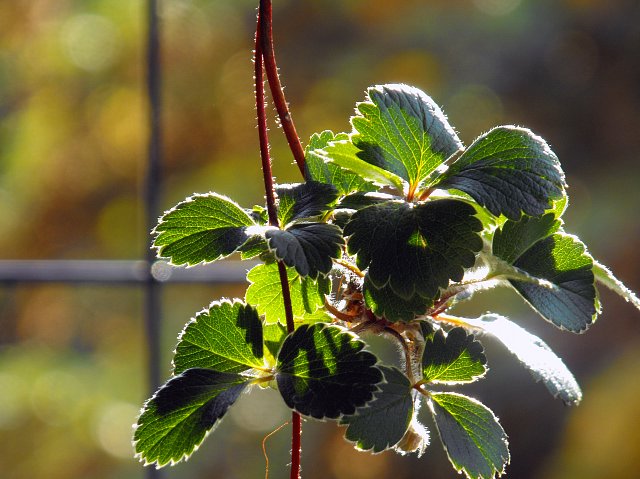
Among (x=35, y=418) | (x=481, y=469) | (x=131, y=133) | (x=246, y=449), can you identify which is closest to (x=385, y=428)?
(x=481, y=469)

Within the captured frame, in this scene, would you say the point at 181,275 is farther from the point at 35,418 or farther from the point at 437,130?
the point at 437,130

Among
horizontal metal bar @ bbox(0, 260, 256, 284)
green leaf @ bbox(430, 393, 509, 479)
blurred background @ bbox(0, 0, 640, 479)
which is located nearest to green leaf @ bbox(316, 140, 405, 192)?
green leaf @ bbox(430, 393, 509, 479)

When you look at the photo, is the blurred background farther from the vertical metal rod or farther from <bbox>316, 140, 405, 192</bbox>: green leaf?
<bbox>316, 140, 405, 192</bbox>: green leaf

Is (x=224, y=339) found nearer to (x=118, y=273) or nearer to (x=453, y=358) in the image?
(x=453, y=358)

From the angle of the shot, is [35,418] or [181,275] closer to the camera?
[181,275]

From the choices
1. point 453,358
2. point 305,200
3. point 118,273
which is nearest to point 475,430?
point 453,358

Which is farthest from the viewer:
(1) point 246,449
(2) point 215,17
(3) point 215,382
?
(2) point 215,17
